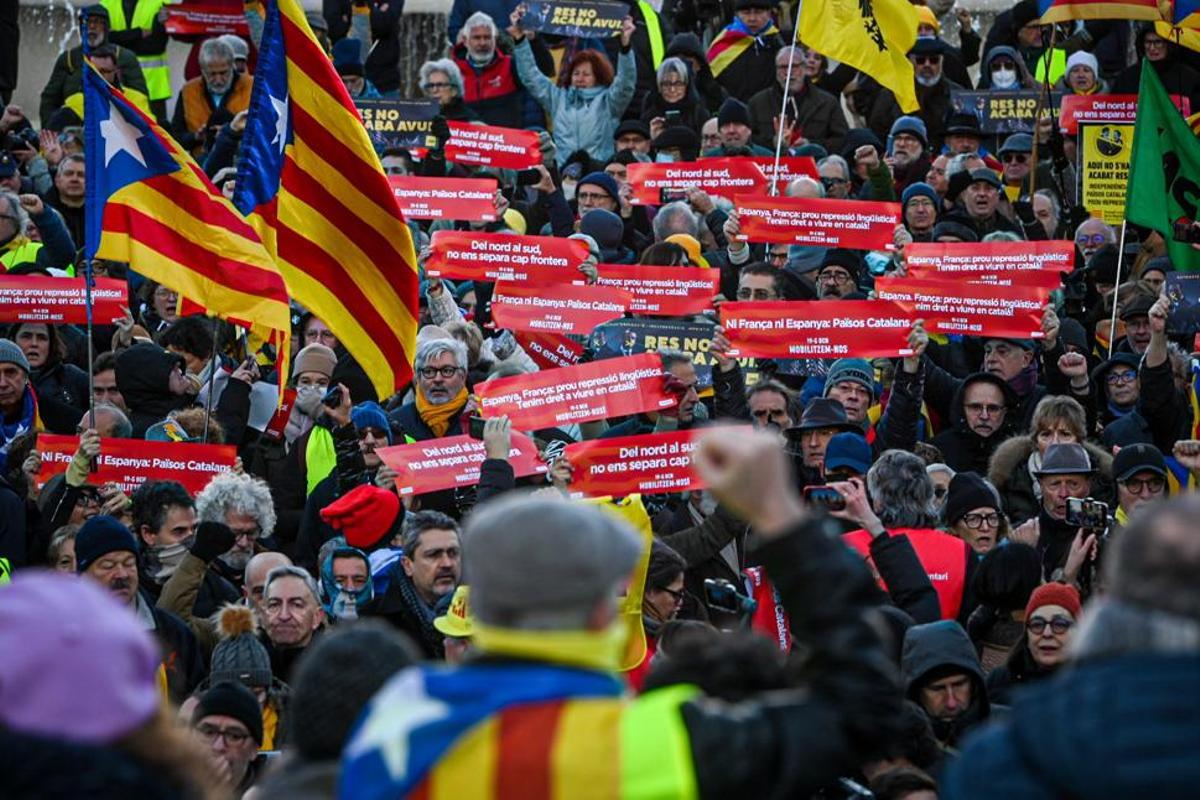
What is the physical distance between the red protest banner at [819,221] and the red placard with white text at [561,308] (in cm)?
121

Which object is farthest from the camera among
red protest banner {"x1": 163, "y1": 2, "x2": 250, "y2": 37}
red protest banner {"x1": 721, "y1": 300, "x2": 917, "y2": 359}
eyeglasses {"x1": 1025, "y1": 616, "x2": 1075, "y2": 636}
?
red protest banner {"x1": 163, "y1": 2, "x2": 250, "y2": 37}

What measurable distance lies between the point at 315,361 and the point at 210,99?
6938 millimetres

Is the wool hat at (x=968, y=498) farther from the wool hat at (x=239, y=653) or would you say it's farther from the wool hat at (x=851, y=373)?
the wool hat at (x=239, y=653)

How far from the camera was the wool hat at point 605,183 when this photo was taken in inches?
560

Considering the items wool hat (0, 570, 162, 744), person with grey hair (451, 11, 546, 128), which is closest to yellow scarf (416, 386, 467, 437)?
person with grey hair (451, 11, 546, 128)

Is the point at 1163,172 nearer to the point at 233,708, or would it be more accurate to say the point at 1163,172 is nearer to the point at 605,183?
the point at 605,183

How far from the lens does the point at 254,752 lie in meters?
6.21

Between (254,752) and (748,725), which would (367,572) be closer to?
(254,752)

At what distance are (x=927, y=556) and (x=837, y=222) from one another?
4447 mm

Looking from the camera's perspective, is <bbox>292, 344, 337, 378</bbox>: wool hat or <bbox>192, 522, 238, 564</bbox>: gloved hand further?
<bbox>292, 344, 337, 378</bbox>: wool hat

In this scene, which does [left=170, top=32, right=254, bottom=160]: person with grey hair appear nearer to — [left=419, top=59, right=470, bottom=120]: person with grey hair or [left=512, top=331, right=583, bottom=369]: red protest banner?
[left=419, top=59, right=470, bottom=120]: person with grey hair

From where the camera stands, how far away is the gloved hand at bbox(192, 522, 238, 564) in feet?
27.1

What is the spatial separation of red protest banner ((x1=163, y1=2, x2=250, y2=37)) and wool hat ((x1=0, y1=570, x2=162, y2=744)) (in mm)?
15787

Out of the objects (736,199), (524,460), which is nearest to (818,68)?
(736,199)
